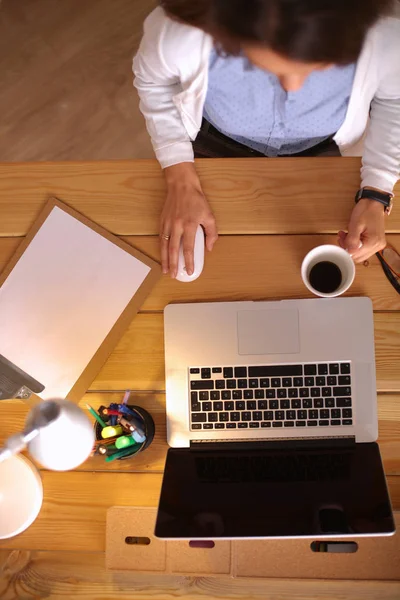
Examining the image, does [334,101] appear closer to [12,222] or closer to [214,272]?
[214,272]

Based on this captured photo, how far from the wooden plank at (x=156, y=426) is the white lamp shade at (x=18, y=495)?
0.21 feet

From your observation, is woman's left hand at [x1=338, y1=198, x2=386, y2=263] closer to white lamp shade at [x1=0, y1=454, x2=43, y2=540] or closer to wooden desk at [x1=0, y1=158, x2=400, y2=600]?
wooden desk at [x1=0, y1=158, x2=400, y2=600]

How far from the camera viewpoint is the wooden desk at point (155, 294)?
93 cm

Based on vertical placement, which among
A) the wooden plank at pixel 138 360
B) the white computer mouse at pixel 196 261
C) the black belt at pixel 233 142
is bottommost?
the wooden plank at pixel 138 360

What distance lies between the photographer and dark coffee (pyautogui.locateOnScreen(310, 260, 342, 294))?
0.89 m

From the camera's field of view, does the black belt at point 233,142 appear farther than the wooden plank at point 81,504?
Yes

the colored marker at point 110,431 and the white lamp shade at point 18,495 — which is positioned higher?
the colored marker at point 110,431

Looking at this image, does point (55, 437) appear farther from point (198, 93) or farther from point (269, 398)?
point (198, 93)

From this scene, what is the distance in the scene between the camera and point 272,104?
3.17ft

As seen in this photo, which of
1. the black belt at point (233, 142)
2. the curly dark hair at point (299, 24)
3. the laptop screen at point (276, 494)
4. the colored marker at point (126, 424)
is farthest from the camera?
the black belt at point (233, 142)

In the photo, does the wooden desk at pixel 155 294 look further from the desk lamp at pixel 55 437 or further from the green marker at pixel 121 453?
the desk lamp at pixel 55 437

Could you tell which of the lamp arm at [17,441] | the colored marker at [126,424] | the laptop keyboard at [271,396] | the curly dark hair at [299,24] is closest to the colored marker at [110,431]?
the colored marker at [126,424]

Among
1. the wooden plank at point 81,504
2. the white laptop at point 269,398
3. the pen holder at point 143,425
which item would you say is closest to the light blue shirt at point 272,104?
the white laptop at point 269,398

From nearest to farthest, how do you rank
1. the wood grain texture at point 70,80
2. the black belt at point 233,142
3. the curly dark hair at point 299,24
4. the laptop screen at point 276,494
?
the curly dark hair at point 299,24 → the laptop screen at point 276,494 → the black belt at point 233,142 → the wood grain texture at point 70,80
